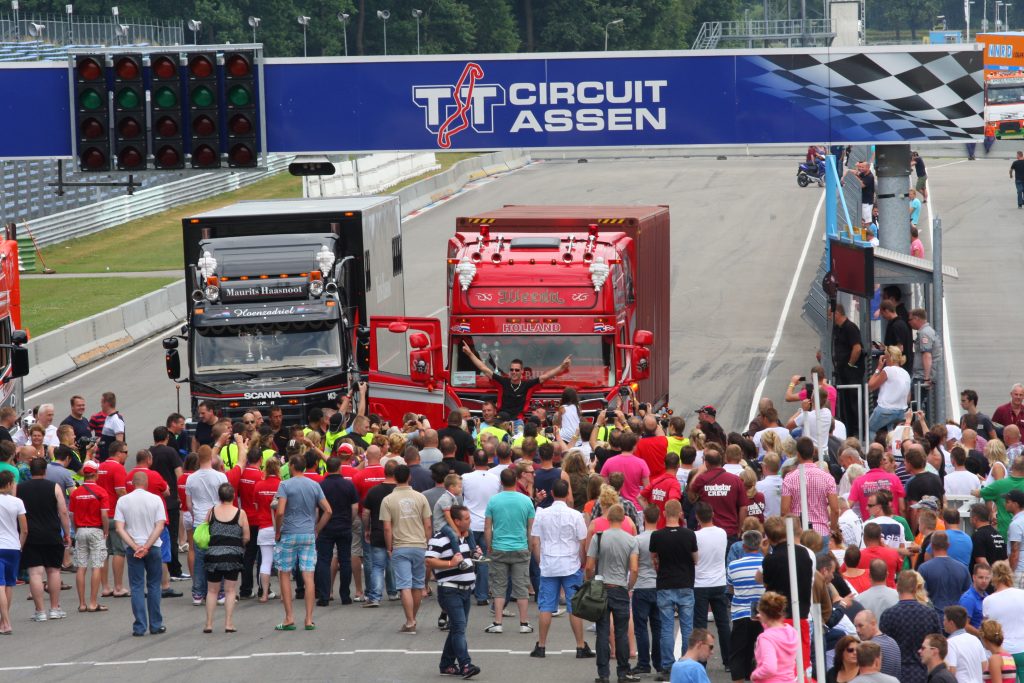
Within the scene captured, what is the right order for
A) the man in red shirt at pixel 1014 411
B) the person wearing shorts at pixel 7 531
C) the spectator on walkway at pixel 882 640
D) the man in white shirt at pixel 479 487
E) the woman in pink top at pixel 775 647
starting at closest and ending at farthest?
the woman in pink top at pixel 775 647, the spectator on walkway at pixel 882 640, the person wearing shorts at pixel 7 531, the man in white shirt at pixel 479 487, the man in red shirt at pixel 1014 411

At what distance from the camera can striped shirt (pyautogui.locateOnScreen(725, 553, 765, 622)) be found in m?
12.3

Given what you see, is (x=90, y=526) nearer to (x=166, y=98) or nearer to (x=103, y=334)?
(x=166, y=98)

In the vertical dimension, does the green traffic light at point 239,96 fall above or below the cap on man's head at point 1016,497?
above

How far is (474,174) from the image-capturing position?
218 ft

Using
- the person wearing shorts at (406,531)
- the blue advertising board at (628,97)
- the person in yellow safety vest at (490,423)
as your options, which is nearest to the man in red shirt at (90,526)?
the person wearing shorts at (406,531)

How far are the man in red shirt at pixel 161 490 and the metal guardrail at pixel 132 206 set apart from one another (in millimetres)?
28881

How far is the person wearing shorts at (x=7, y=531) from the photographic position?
51.0ft

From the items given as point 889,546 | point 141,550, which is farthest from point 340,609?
point 889,546

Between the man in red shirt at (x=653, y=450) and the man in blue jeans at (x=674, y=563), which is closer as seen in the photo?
the man in blue jeans at (x=674, y=563)

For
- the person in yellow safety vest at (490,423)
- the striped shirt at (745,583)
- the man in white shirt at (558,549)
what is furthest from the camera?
the person in yellow safety vest at (490,423)

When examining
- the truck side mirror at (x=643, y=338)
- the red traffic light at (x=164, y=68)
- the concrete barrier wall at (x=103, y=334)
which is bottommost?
the concrete barrier wall at (x=103, y=334)

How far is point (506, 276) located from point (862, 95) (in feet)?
19.0

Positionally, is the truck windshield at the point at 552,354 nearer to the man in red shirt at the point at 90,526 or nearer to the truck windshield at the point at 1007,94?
the man in red shirt at the point at 90,526

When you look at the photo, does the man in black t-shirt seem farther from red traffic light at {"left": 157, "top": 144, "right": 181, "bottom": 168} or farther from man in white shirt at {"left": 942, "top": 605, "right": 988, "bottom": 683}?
red traffic light at {"left": 157, "top": 144, "right": 181, "bottom": 168}
